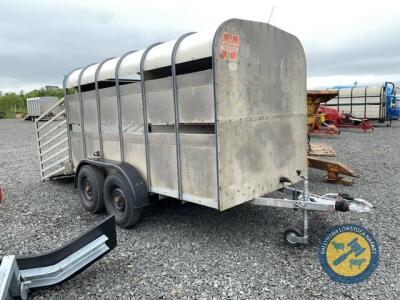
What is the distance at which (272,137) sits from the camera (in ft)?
13.9

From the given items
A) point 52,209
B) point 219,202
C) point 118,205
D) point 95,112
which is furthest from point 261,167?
point 52,209

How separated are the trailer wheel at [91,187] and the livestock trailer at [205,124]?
17mm

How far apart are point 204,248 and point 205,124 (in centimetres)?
148

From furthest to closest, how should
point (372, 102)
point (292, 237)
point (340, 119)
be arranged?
point (372, 102) < point (340, 119) < point (292, 237)

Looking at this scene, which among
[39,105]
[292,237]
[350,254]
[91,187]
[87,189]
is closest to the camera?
[350,254]

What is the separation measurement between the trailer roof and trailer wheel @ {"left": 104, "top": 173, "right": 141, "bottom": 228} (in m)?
1.45

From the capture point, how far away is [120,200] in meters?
4.79

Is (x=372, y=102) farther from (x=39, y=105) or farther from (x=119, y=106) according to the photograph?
(x=39, y=105)

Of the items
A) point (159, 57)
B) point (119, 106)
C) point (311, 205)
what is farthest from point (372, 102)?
point (159, 57)

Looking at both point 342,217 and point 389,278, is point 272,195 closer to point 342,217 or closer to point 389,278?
point 342,217

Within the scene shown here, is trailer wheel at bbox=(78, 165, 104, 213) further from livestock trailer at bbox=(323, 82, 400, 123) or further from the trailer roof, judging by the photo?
livestock trailer at bbox=(323, 82, 400, 123)

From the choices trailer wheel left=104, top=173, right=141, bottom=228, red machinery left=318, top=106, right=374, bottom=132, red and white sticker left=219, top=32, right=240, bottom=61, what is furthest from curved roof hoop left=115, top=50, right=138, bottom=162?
red machinery left=318, top=106, right=374, bottom=132

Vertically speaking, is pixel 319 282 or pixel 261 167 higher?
pixel 261 167

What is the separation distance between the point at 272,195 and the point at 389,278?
9.53 feet
